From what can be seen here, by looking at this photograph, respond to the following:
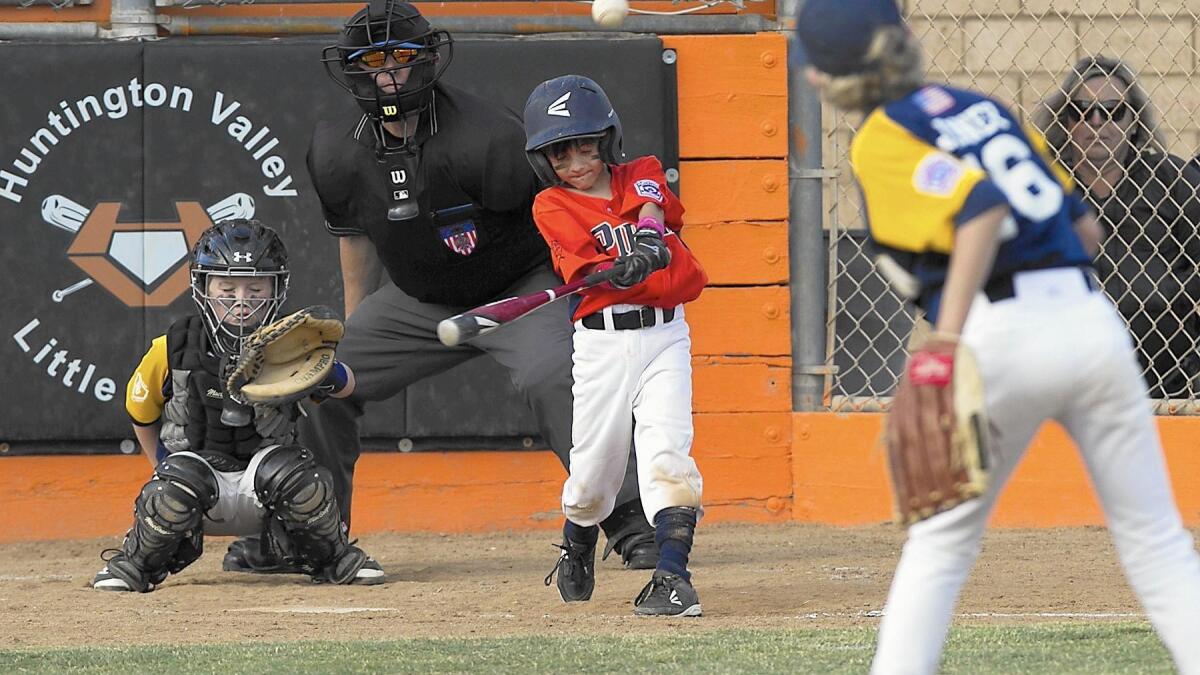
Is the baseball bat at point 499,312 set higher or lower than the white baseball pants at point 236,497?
higher

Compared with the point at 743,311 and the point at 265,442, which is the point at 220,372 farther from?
the point at 743,311

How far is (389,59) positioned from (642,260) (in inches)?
57.2

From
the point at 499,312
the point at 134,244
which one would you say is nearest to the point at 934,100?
the point at 499,312

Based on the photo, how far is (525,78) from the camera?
6.75m

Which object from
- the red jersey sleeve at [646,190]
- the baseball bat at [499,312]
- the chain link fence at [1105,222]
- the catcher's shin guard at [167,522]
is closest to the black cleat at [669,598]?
the baseball bat at [499,312]

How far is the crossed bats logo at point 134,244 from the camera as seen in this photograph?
22.2 ft

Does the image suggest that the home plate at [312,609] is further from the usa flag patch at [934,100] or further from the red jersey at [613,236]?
the usa flag patch at [934,100]

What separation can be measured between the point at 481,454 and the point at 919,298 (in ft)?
12.9

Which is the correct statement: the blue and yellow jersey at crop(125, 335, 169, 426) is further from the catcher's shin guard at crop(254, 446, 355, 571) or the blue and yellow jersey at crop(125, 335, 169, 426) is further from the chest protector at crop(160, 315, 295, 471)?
the catcher's shin guard at crop(254, 446, 355, 571)

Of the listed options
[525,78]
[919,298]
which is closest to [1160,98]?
[525,78]

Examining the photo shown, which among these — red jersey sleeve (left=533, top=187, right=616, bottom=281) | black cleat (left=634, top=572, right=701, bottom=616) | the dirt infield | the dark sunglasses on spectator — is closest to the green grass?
the dirt infield

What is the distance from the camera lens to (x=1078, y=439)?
3.02 meters

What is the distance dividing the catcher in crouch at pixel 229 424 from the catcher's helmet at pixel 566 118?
3.38ft

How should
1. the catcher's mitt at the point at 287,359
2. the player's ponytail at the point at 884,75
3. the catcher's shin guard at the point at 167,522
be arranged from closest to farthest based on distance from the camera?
1. the player's ponytail at the point at 884,75
2. the catcher's mitt at the point at 287,359
3. the catcher's shin guard at the point at 167,522
